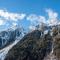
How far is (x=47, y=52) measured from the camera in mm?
199750

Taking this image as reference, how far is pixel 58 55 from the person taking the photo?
248 ft

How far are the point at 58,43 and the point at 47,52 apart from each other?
12609 cm

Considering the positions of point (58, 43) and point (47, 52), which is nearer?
point (58, 43)

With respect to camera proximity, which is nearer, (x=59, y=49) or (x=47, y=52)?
(x=59, y=49)

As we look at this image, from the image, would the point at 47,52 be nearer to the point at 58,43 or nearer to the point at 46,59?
the point at 46,59

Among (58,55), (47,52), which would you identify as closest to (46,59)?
(47,52)

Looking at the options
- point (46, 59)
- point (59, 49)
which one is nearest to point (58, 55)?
point (59, 49)

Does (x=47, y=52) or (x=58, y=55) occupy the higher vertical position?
(x=58, y=55)

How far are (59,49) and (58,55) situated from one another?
2.00 m

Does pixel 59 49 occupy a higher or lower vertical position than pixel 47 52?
higher

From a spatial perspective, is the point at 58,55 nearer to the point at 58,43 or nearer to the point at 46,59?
the point at 58,43

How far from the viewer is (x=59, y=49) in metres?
75.5

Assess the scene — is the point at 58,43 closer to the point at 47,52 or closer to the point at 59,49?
the point at 59,49

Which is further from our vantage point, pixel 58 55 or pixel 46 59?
pixel 46 59
